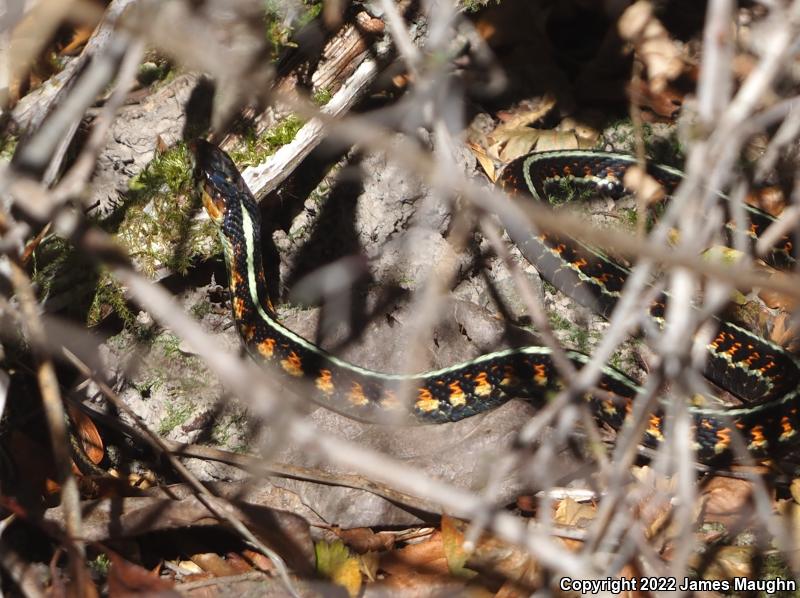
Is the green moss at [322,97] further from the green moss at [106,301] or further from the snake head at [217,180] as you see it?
the green moss at [106,301]

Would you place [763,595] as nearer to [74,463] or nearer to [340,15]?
[74,463]

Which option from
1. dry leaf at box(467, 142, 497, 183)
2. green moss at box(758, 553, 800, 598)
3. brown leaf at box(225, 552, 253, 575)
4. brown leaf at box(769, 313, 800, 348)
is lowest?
brown leaf at box(769, 313, 800, 348)

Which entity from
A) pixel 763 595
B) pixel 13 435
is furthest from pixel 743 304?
pixel 13 435

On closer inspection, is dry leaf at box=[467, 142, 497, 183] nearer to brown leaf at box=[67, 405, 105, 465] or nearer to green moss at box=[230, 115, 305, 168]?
green moss at box=[230, 115, 305, 168]

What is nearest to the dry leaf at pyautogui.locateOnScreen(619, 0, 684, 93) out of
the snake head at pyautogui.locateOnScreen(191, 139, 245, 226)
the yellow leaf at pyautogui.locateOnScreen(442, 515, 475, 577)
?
the snake head at pyautogui.locateOnScreen(191, 139, 245, 226)

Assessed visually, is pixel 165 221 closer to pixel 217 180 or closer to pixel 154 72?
pixel 217 180

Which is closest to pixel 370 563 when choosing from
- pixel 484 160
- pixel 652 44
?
pixel 484 160
